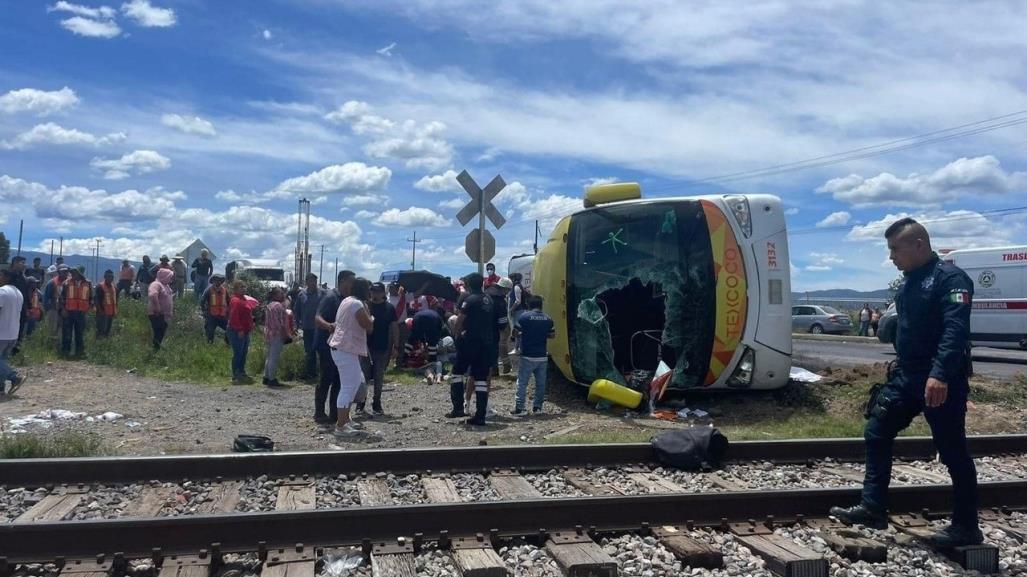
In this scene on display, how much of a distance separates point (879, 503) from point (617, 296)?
5855mm

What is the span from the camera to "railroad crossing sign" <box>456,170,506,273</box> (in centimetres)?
1423

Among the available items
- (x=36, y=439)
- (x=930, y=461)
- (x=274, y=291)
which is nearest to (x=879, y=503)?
(x=930, y=461)

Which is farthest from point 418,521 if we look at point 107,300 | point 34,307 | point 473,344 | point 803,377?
point 34,307

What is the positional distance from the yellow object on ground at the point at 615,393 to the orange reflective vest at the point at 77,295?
31.9 ft

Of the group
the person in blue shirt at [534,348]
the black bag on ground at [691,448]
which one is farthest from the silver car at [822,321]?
the black bag on ground at [691,448]

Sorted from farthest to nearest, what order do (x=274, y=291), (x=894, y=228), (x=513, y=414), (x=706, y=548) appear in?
1. (x=274, y=291)
2. (x=513, y=414)
3. (x=894, y=228)
4. (x=706, y=548)

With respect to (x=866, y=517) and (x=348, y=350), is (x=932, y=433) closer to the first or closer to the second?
(x=866, y=517)

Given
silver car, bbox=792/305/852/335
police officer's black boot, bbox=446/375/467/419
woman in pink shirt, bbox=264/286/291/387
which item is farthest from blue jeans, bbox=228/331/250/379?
silver car, bbox=792/305/852/335

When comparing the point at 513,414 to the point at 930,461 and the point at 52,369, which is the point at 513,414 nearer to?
the point at 930,461

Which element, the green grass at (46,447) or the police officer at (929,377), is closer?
the police officer at (929,377)

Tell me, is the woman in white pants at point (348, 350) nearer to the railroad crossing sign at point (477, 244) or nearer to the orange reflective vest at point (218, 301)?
the railroad crossing sign at point (477, 244)

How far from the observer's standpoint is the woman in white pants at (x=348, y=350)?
9070 mm

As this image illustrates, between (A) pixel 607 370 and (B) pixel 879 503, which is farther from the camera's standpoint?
(A) pixel 607 370

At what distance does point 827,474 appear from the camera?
727 cm
